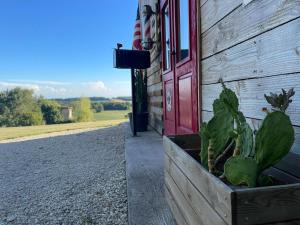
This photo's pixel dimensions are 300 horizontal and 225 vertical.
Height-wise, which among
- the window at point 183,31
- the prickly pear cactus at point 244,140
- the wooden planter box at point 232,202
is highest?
the window at point 183,31

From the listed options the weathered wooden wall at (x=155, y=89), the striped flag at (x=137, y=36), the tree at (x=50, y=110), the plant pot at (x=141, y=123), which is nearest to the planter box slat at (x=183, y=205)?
the weathered wooden wall at (x=155, y=89)

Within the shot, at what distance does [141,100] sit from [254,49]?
13.5 feet

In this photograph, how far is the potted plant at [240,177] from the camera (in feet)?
2.08

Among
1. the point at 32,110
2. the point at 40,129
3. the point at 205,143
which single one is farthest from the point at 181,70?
the point at 32,110

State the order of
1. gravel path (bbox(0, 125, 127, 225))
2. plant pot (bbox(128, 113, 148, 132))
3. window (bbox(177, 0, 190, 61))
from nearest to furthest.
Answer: gravel path (bbox(0, 125, 127, 225)) < window (bbox(177, 0, 190, 61)) < plant pot (bbox(128, 113, 148, 132))

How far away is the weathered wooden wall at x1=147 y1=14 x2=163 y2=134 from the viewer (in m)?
4.03

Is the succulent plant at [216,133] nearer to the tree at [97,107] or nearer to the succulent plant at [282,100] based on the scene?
the succulent plant at [282,100]

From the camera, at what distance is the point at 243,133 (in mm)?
861

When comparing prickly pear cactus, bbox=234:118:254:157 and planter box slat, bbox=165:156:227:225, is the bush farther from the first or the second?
prickly pear cactus, bbox=234:118:254:157

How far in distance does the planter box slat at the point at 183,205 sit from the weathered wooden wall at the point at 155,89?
2.70 metres

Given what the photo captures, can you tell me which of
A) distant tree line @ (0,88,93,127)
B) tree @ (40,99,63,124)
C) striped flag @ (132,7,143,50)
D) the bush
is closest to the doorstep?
striped flag @ (132,7,143,50)

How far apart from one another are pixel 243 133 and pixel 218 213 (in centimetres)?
27

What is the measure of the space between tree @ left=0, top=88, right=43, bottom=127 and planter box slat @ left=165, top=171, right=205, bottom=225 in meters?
20.0

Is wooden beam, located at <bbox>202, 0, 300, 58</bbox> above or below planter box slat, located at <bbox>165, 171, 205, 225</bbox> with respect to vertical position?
above
